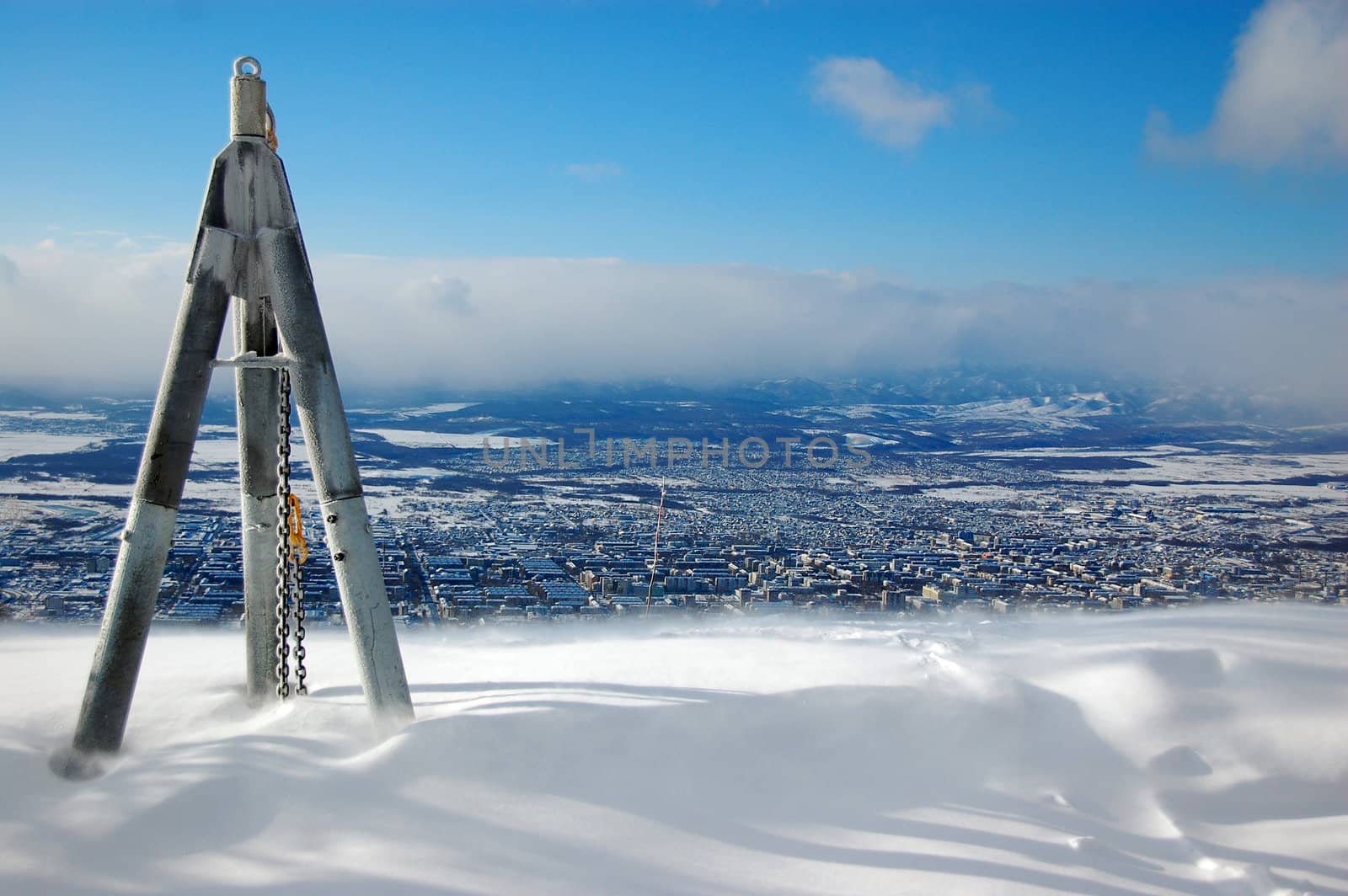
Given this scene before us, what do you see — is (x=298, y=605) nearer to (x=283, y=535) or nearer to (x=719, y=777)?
(x=283, y=535)

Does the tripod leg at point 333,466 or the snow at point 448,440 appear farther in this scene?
the snow at point 448,440

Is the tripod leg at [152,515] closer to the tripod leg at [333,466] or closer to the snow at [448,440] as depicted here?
the tripod leg at [333,466]

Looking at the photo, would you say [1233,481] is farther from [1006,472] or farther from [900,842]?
[900,842]

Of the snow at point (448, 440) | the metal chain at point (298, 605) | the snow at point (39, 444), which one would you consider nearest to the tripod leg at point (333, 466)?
the metal chain at point (298, 605)

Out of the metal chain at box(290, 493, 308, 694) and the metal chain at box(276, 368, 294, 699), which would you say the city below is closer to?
the metal chain at box(290, 493, 308, 694)

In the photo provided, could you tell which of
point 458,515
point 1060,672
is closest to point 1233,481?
point 458,515

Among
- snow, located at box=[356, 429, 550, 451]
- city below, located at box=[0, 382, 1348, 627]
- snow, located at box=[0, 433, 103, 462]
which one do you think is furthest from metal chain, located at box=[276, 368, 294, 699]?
snow, located at box=[356, 429, 550, 451]
